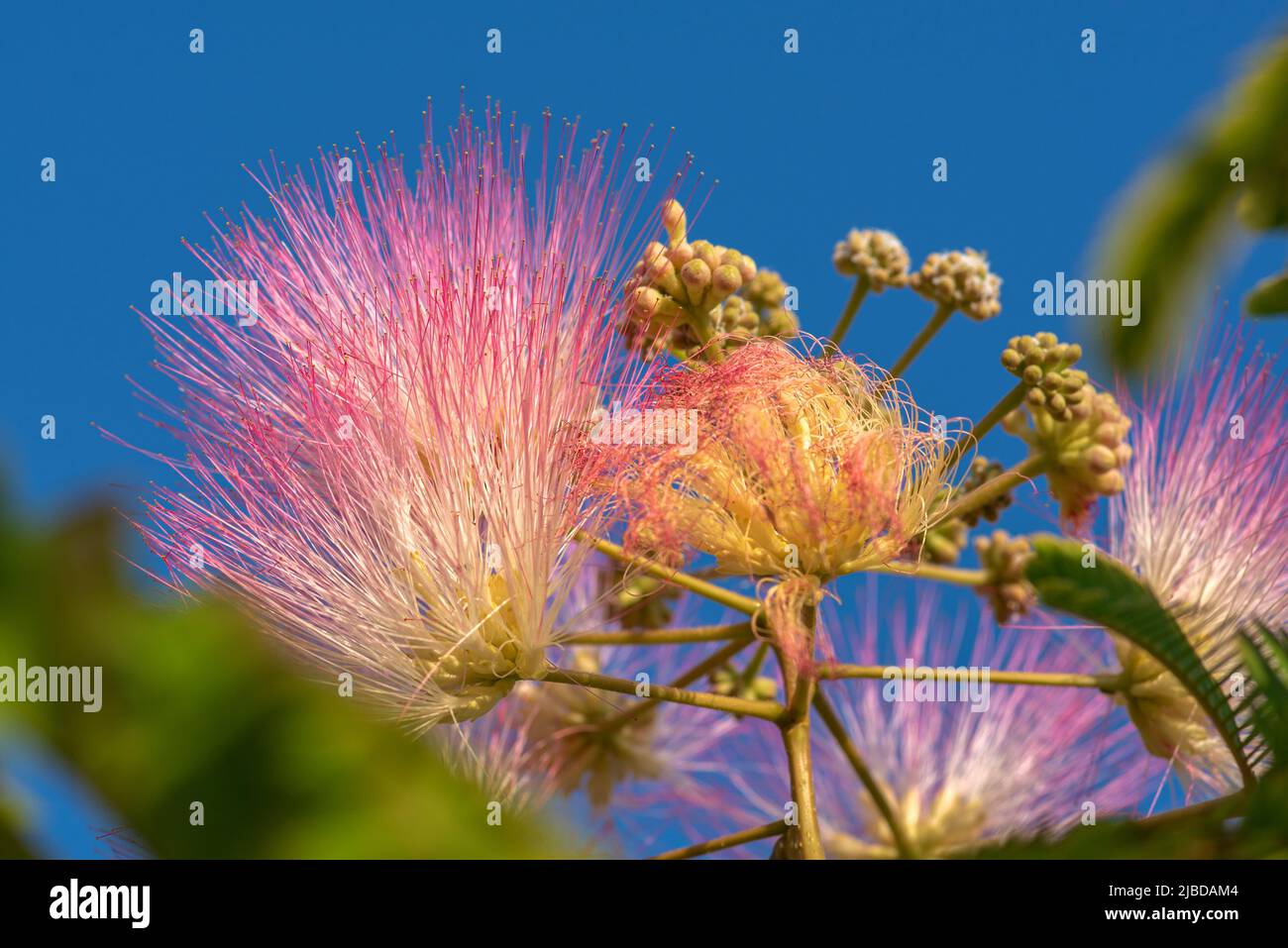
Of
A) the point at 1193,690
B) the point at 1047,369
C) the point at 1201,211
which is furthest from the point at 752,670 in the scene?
the point at 1201,211

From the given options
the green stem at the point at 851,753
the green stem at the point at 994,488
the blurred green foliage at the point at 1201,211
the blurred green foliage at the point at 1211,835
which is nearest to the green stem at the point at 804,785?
→ the green stem at the point at 851,753

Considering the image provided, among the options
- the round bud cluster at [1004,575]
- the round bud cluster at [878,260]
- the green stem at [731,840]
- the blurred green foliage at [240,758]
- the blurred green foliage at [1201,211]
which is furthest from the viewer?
the round bud cluster at [1004,575]

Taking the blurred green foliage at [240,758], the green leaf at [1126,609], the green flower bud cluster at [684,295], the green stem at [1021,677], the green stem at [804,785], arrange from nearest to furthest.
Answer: the blurred green foliage at [240,758], the green leaf at [1126,609], the green stem at [804,785], the green stem at [1021,677], the green flower bud cluster at [684,295]

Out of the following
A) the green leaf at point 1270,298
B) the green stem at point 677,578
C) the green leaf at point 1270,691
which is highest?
the green leaf at point 1270,298

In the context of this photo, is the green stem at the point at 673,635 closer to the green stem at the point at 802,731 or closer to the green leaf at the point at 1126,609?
the green stem at the point at 802,731

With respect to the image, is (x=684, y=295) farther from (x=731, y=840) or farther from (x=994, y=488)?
(x=731, y=840)
